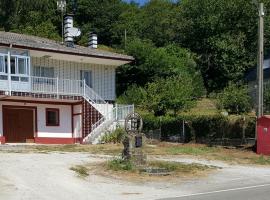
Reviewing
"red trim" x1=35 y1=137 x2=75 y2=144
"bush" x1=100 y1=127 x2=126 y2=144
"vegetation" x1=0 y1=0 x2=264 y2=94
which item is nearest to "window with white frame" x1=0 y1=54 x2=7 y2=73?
"red trim" x1=35 y1=137 x2=75 y2=144

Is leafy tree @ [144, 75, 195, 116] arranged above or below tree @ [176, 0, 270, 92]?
below

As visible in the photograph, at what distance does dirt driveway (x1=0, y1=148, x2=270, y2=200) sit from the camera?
1475cm

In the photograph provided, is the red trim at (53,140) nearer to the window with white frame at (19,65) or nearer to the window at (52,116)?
the window at (52,116)

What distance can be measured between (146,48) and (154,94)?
53.4 ft

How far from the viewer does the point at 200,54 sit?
74.2m

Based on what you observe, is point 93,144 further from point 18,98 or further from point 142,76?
point 142,76

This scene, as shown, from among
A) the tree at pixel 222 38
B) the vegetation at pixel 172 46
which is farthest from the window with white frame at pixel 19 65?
the tree at pixel 222 38

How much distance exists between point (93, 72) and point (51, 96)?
493cm

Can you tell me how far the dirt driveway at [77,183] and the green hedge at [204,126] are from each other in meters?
13.4

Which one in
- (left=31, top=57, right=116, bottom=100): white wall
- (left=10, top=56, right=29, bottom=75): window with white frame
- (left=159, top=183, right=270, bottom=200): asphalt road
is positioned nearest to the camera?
(left=159, top=183, right=270, bottom=200): asphalt road

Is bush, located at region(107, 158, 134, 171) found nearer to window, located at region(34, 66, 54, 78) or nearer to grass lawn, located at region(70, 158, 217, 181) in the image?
grass lawn, located at region(70, 158, 217, 181)

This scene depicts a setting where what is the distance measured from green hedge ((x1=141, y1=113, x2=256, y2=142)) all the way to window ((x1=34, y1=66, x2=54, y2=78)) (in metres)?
8.16

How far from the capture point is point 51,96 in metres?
36.2

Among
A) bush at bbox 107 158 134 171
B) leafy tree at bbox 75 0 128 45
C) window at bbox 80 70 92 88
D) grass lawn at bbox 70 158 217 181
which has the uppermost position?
leafy tree at bbox 75 0 128 45
